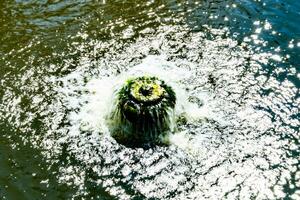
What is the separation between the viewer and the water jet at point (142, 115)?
34.7 feet

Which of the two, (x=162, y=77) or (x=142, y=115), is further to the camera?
(x=162, y=77)

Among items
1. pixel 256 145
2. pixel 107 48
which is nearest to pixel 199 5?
pixel 107 48

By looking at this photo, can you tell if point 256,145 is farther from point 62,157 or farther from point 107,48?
point 107,48

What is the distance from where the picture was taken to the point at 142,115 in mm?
10523

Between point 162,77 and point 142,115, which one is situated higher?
point 142,115

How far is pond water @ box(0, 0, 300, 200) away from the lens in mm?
9625

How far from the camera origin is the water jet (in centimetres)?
1059

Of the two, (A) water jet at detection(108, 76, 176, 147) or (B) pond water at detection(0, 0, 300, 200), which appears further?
(A) water jet at detection(108, 76, 176, 147)

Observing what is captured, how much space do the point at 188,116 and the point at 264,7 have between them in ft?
21.1

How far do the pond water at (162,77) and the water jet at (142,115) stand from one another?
31 cm

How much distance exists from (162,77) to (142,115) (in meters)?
2.32

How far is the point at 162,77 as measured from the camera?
1250 centimetres

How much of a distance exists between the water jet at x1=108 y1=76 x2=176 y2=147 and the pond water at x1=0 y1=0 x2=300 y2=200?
305 millimetres

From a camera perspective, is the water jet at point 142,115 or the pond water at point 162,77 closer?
the pond water at point 162,77
